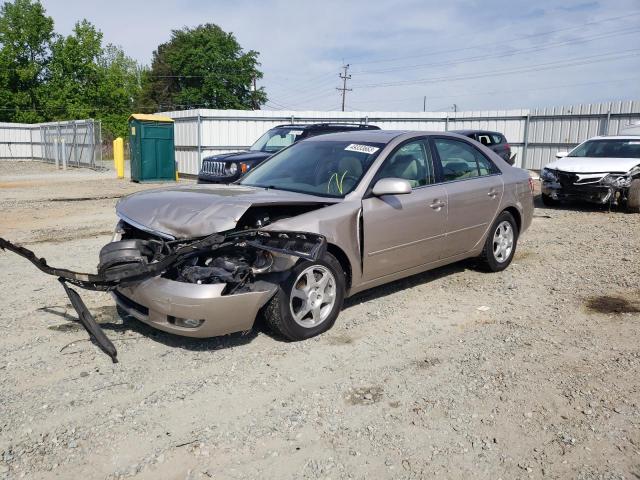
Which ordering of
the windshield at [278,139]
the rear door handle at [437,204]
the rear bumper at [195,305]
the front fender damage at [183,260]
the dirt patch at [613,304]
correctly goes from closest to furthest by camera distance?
1. the rear bumper at [195,305]
2. the front fender damage at [183,260]
3. the dirt patch at [613,304]
4. the rear door handle at [437,204]
5. the windshield at [278,139]

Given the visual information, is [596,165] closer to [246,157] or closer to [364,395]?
[246,157]

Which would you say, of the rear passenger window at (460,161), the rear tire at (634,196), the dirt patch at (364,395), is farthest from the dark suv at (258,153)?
the dirt patch at (364,395)

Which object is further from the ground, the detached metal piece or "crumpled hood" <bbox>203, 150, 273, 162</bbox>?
"crumpled hood" <bbox>203, 150, 273, 162</bbox>

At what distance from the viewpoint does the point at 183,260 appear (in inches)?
154

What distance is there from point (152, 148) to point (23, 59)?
1623 inches

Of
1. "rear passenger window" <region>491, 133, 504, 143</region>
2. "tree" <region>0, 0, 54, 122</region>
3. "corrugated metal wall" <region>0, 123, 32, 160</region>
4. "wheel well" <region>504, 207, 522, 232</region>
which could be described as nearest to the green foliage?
"tree" <region>0, 0, 54, 122</region>

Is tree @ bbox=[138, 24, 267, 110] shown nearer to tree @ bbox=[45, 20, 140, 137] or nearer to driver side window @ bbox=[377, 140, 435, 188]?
tree @ bbox=[45, 20, 140, 137]

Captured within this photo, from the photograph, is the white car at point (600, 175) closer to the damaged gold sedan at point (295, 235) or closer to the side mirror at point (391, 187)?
the damaged gold sedan at point (295, 235)

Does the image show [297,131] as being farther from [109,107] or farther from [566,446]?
[109,107]

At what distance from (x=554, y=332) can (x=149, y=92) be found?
70257 millimetres

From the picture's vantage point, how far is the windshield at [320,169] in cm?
488

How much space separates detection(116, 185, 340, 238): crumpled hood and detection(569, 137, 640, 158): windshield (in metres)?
9.44

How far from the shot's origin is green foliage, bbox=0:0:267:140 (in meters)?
50.1

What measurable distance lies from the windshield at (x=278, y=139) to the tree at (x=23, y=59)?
4502cm
